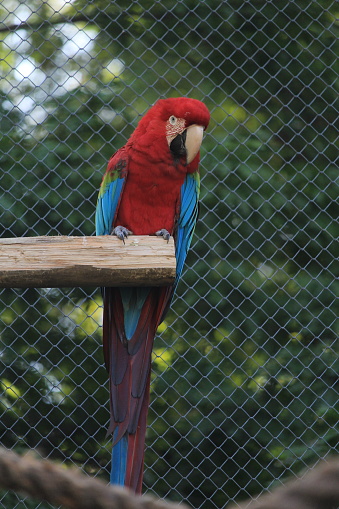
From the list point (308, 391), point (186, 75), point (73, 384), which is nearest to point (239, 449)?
point (308, 391)

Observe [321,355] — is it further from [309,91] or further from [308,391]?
[309,91]

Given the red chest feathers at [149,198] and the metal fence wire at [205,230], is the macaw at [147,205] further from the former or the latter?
the metal fence wire at [205,230]

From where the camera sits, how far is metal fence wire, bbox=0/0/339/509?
5.26 ft

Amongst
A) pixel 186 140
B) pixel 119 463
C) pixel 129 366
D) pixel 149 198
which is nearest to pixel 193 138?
pixel 186 140

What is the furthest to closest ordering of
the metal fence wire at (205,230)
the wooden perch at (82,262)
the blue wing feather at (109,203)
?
1. the metal fence wire at (205,230)
2. the blue wing feather at (109,203)
3. the wooden perch at (82,262)

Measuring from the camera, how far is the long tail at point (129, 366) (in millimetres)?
999

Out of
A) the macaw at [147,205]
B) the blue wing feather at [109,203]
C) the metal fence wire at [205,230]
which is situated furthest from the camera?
the metal fence wire at [205,230]

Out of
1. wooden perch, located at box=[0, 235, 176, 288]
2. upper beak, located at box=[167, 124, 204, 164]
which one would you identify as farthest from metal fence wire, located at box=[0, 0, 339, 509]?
wooden perch, located at box=[0, 235, 176, 288]

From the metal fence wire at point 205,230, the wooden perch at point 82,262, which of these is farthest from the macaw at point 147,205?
the metal fence wire at point 205,230

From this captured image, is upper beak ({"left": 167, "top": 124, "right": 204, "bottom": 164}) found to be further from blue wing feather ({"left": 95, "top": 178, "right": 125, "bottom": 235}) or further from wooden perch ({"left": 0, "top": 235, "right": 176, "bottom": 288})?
wooden perch ({"left": 0, "top": 235, "right": 176, "bottom": 288})

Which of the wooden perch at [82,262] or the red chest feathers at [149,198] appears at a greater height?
the wooden perch at [82,262]

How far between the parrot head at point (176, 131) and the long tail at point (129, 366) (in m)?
0.27

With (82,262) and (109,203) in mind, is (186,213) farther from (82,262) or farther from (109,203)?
(82,262)

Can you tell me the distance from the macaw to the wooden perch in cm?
23
